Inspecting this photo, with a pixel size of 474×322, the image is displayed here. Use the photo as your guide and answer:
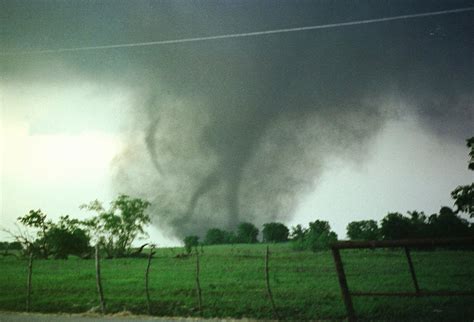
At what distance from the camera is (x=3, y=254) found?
1420 inches

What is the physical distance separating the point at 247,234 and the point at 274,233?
4.53 meters

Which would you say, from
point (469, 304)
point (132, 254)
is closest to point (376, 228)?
point (132, 254)

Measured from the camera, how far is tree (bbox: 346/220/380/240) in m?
41.3

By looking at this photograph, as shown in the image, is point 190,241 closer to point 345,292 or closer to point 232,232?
point 232,232

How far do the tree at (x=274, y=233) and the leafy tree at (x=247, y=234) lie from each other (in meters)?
2.00

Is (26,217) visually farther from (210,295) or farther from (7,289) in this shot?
(210,295)

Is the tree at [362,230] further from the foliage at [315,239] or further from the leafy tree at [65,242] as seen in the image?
the leafy tree at [65,242]

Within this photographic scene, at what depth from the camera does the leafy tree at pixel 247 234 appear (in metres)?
53.4

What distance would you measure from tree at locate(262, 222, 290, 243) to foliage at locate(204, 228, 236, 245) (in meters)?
5.34

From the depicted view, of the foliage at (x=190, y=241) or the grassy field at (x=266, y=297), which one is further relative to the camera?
the foliage at (x=190, y=241)

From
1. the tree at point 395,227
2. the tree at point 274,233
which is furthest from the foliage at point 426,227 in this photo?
the tree at point 274,233

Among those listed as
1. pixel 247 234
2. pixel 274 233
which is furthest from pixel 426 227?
pixel 247 234

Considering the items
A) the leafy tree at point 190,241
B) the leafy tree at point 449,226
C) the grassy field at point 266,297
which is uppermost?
the leafy tree at point 190,241

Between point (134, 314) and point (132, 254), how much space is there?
3735 centimetres
